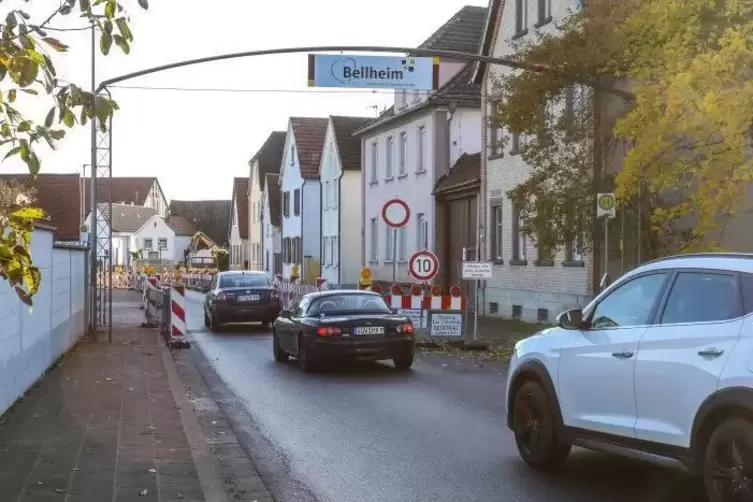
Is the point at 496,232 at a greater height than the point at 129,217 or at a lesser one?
lesser

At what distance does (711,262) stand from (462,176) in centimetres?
3129

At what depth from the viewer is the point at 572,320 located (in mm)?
8406

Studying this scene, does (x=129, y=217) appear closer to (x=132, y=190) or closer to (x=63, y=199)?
(x=132, y=190)

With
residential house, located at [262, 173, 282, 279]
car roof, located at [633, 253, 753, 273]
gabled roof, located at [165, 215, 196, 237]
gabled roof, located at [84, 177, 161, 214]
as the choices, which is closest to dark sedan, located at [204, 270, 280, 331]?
car roof, located at [633, 253, 753, 273]

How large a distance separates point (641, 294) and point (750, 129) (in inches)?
398

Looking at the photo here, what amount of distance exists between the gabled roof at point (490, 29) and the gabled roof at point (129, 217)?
316 feet

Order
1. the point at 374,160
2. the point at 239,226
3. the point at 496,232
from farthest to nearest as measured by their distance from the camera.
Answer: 1. the point at 239,226
2. the point at 374,160
3. the point at 496,232

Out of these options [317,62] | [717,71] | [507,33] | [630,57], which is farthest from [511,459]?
[507,33]

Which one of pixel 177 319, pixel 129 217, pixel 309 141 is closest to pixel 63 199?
A: pixel 309 141

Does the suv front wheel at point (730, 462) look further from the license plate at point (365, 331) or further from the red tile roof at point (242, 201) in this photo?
the red tile roof at point (242, 201)

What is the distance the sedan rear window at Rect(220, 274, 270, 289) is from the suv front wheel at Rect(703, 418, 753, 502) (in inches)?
925

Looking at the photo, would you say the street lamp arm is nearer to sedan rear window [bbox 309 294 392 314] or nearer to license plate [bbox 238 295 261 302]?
sedan rear window [bbox 309 294 392 314]

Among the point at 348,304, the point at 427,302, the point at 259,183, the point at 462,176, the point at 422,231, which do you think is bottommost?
the point at 427,302

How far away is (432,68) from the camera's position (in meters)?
23.1
